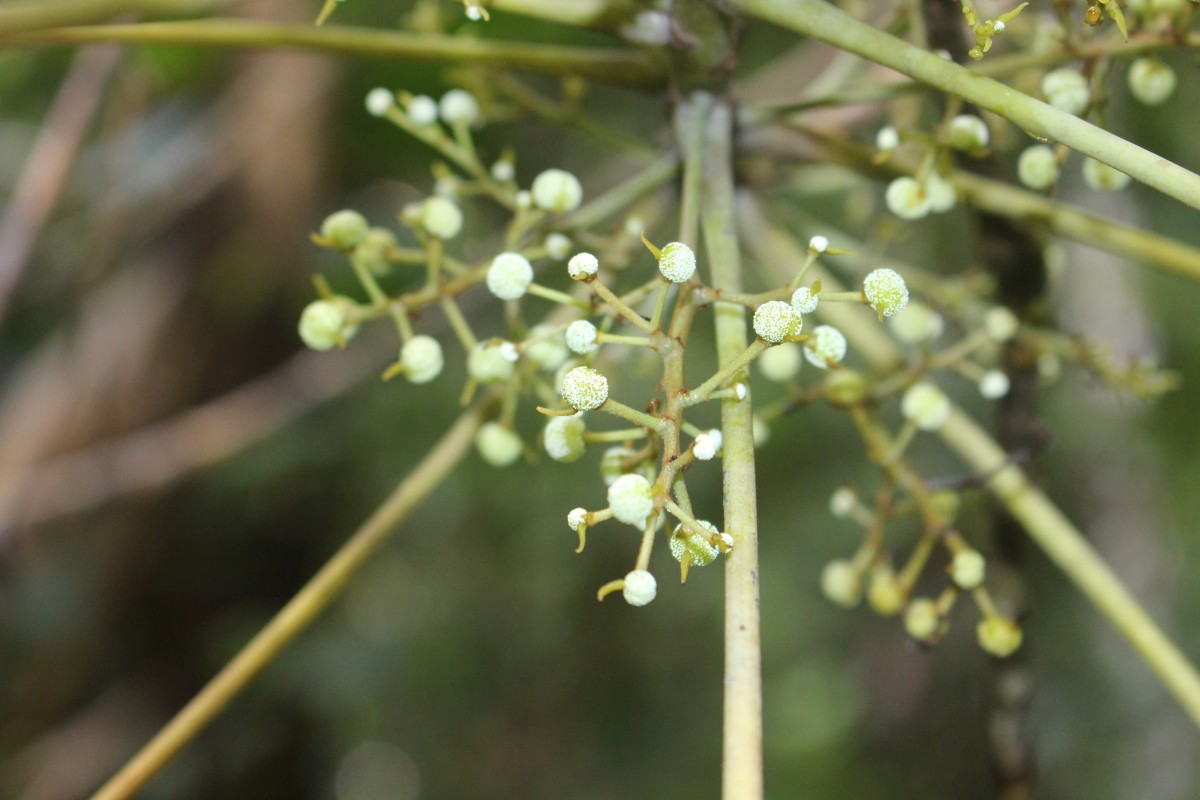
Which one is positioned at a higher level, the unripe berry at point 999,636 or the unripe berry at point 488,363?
the unripe berry at point 488,363

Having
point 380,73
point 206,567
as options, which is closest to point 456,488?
point 206,567

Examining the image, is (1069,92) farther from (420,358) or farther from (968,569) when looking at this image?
(420,358)

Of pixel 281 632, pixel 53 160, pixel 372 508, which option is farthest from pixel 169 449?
pixel 281 632

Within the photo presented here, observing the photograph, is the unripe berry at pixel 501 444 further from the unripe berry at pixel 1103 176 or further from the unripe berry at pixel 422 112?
the unripe berry at pixel 1103 176

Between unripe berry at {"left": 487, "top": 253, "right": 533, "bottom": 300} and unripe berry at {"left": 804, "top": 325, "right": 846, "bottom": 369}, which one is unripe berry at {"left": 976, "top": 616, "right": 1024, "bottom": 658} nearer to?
unripe berry at {"left": 804, "top": 325, "right": 846, "bottom": 369}

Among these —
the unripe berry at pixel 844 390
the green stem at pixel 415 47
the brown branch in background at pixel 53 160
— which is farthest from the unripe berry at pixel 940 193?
the brown branch in background at pixel 53 160
